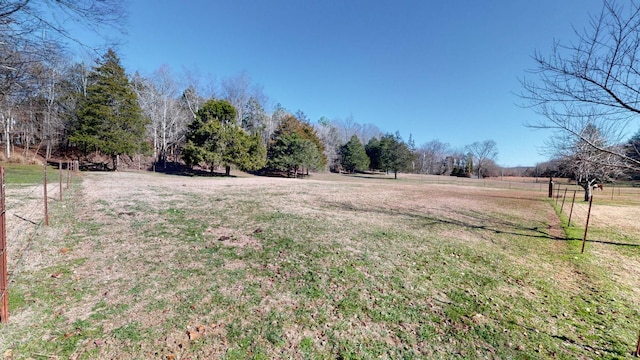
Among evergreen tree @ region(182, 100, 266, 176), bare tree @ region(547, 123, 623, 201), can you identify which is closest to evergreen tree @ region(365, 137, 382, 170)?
evergreen tree @ region(182, 100, 266, 176)

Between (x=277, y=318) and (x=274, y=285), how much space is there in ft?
2.73

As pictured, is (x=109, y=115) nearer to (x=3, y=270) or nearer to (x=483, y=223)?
(x=3, y=270)

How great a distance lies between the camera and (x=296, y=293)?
384 centimetres

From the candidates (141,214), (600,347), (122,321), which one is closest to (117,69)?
(141,214)

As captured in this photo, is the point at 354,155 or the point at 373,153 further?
the point at 373,153

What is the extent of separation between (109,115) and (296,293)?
2958 centimetres

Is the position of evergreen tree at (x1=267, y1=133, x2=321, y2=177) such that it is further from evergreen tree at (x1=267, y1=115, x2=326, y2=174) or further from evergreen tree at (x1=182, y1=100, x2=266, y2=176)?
evergreen tree at (x1=182, y1=100, x2=266, y2=176)

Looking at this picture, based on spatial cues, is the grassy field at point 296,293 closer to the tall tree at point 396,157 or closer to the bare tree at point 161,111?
the bare tree at point 161,111

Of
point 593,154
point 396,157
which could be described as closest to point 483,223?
point 593,154

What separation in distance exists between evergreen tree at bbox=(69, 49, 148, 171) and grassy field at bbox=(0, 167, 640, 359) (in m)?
21.7

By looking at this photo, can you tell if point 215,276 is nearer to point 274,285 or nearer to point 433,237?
point 274,285

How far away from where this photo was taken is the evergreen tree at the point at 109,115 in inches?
942

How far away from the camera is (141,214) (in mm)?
7539

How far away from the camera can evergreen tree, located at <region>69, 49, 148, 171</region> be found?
78.5 ft
